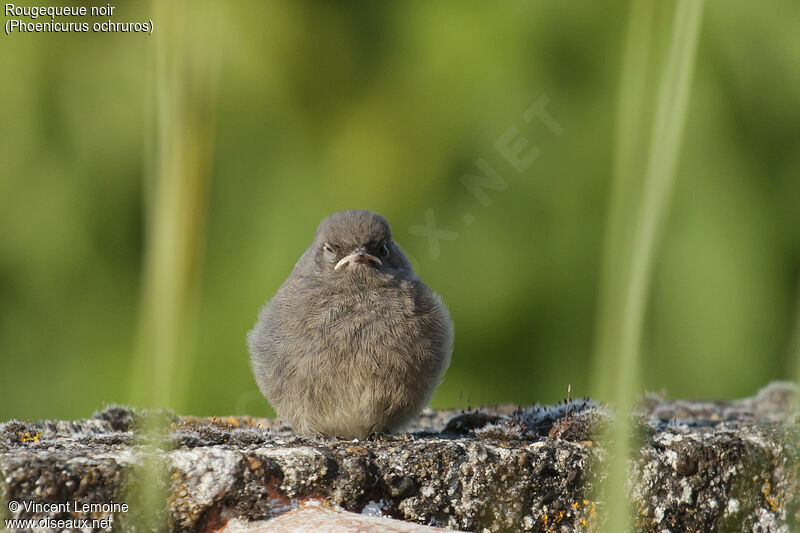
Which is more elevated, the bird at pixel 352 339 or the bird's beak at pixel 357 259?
the bird's beak at pixel 357 259

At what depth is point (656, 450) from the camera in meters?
2.50

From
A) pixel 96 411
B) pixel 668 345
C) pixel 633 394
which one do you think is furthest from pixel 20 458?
pixel 668 345

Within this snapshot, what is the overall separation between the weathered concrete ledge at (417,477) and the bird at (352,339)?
0.22 metres

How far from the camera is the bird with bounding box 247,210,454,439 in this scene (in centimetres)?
298

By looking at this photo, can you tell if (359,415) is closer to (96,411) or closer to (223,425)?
(223,425)

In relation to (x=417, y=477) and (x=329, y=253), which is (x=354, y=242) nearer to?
(x=329, y=253)

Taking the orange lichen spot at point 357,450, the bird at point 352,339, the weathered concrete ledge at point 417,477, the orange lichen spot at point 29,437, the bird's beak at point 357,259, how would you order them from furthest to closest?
1. the bird's beak at point 357,259
2. the bird at point 352,339
3. the orange lichen spot at point 29,437
4. the orange lichen spot at point 357,450
5. the weathered concrete ledge at point 417,477

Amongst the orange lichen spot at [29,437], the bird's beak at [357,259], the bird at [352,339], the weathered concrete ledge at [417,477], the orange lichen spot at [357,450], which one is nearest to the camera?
the weathered concrete ledge at [417,477]

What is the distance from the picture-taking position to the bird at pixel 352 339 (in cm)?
298

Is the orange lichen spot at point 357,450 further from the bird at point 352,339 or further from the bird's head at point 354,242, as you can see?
the bird's head at point 354,242

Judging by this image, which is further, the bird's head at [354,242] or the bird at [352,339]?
the bird's head at [354,242]

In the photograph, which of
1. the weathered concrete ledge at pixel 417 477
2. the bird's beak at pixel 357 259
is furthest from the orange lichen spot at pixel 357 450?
the bird's beak at pixel 357 259

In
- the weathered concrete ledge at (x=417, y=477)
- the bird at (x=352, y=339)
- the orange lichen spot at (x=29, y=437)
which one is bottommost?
the weathered concrete ledge at (x=417, y=477)

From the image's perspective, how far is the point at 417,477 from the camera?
7.58 ft
